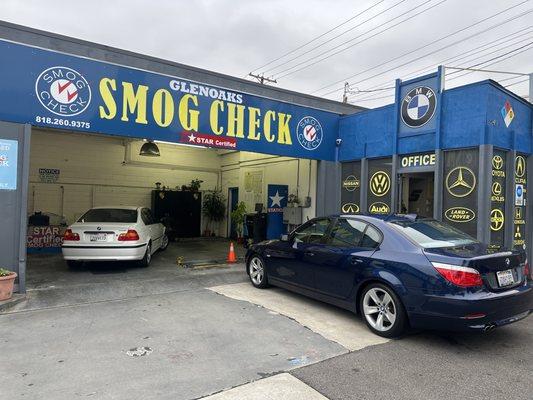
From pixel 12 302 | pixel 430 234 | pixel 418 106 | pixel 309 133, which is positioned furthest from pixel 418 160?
pixel 12 302

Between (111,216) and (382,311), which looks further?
(111,216)

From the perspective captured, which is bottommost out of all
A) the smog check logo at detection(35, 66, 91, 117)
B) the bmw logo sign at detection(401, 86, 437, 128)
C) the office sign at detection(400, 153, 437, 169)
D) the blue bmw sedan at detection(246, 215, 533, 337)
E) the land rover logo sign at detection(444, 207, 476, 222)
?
the blue bmw sedan at detection(246, 215, 533, 337)

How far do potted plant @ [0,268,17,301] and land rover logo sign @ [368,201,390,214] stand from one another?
7248 mm

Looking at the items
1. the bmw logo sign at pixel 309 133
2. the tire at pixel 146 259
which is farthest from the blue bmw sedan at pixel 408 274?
the bmw logo sign at pixel 309 133

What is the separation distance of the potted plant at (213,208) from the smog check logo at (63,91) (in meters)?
9.25

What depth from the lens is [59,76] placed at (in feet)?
22.4

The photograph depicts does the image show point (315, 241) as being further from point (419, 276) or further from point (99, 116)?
point (99, 116)

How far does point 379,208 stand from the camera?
381 inches

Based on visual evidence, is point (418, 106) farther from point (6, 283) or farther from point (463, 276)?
point (6, 283)

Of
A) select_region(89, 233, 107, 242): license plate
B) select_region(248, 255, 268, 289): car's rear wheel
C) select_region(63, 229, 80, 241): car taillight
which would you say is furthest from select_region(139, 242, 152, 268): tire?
select_region(248, 255, 268, 289): car's rear wheel

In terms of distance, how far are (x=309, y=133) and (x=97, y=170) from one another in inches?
308

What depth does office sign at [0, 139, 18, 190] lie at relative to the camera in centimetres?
637

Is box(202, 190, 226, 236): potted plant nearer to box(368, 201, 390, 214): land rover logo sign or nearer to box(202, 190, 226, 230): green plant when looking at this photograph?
box(202, 190, 226, 230): green plant

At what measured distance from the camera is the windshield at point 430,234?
4.85 meters
